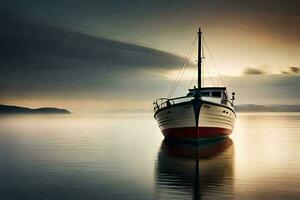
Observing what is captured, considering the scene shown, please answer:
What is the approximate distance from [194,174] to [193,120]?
35.1 feet

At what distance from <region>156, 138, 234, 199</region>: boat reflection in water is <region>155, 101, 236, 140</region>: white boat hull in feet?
6.85

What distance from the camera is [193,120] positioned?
26.2m

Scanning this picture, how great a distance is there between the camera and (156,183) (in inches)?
538

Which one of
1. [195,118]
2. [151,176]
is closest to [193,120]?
[195,118]

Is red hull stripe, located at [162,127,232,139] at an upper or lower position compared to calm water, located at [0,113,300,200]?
upper

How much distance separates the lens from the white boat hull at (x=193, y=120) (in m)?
26.2

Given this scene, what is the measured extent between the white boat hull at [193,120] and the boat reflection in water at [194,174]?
2089mm

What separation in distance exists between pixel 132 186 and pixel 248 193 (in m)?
3.69

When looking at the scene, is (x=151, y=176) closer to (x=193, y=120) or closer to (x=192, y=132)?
(x=193, y=120)

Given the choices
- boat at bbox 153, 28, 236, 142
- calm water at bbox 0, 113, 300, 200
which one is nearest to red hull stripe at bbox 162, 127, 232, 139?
boat at bbox 153, 28, 236, 142

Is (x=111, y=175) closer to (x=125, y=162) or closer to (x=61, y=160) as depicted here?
(x=125, y=162)

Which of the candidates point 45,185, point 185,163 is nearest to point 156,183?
point 45,185

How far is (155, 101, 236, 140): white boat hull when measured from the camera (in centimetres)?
2622

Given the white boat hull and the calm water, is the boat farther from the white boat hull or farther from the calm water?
the calm water
